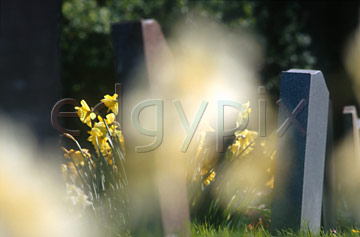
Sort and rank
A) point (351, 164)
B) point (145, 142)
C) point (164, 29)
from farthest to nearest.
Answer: point (164, 29)
point (351, 164)
point (145, 142)

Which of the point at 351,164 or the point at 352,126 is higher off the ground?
the point at 352,126

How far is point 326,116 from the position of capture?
3.54m

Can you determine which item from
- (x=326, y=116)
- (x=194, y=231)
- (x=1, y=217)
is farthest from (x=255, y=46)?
(x=1, y=217)

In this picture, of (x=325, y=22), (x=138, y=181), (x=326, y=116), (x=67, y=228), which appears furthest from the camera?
(x=325, y=22)

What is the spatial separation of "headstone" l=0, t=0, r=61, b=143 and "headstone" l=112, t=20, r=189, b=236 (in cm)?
33

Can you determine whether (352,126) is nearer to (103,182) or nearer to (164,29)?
(103,182)

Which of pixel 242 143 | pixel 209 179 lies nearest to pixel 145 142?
pixel 209 179

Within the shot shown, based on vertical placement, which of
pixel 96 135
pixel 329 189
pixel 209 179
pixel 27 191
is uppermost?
pixel 96 135

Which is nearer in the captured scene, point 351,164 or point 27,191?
point 27,191

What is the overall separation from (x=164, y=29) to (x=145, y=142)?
6427 mm

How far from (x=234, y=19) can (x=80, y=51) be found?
Answer: 9.13ft

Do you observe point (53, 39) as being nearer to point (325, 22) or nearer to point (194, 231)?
point (194, 231)

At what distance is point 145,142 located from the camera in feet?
7.36

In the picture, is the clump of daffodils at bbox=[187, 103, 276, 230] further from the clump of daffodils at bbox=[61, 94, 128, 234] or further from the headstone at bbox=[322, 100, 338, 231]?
the clump of daffodils at bbox=[61, 94, 128, 234]
